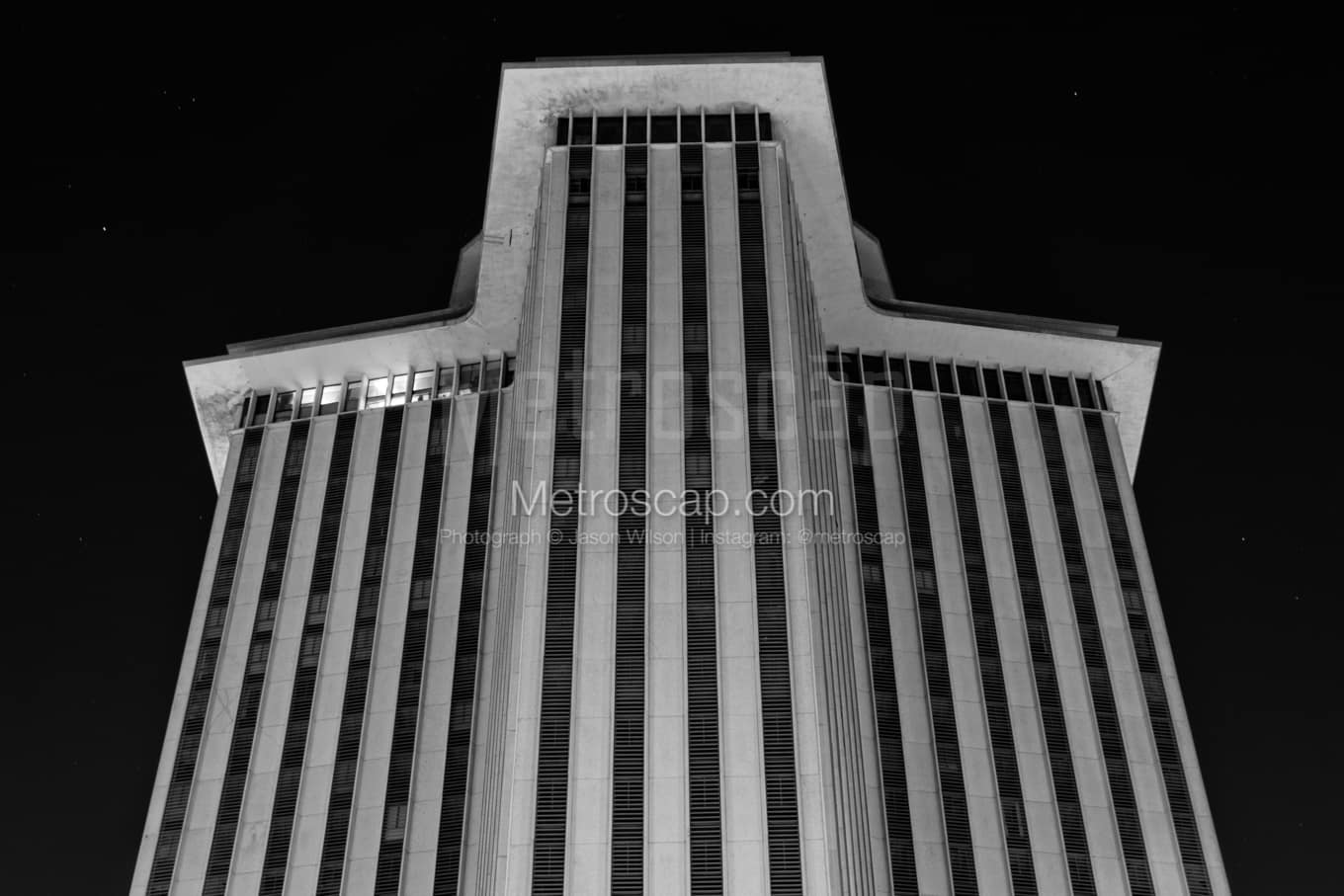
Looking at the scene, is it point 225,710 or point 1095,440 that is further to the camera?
point 1095,440

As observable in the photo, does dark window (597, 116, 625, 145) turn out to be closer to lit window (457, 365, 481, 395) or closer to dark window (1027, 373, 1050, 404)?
lit window (457, 365, 481, 395)

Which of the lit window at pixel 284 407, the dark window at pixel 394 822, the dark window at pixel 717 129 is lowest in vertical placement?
the dark window at pixel 394 822

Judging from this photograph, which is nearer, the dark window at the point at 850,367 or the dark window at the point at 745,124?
the dark window at the point at 745,124

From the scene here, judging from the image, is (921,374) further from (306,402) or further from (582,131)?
(306,402)

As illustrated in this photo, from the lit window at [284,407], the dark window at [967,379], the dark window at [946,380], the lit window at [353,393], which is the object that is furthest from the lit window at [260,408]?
the dark window at [967,379]

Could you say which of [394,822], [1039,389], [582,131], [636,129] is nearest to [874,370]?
[1039,389]

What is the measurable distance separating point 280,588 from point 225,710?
7.83m

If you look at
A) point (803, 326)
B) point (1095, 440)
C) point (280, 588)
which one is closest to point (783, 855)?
point (803, 326)

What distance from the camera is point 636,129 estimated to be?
280 feet

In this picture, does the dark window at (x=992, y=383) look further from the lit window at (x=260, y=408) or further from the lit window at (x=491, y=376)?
the lit window at (x=260, y=408)

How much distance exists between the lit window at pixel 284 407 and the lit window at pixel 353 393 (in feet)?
11.0

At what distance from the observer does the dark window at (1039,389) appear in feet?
311

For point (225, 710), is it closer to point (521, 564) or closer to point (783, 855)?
point (521, 564)

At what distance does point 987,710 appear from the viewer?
78.2 m
